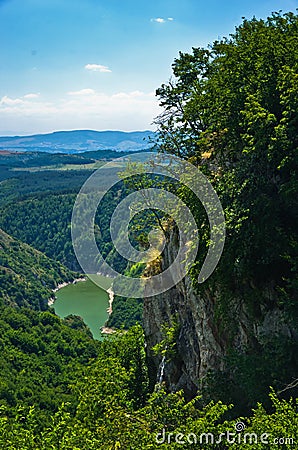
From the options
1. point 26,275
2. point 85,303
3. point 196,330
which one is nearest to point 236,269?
point 196,330

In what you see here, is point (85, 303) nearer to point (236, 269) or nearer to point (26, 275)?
point (26, 275)

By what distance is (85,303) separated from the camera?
120 metres

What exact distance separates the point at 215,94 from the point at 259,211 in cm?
602

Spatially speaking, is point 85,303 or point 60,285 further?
point 60,285

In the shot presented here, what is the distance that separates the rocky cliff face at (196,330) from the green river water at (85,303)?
77.2 metres

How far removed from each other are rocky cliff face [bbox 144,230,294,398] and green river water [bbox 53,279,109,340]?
77209 mm

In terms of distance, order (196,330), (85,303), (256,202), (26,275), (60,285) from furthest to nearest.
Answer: (60,285) → (26,275) → (85,303) → (196,330) → (256,202)

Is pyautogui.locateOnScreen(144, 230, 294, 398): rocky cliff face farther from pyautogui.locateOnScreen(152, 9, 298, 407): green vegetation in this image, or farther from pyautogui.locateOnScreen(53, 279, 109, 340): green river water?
pyautogui.locateOnScreen(53, 279, 109, 340): green river water

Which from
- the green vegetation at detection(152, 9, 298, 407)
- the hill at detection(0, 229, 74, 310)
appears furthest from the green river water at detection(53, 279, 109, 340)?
the green vegetation at detection(152, 9, 298, 407)

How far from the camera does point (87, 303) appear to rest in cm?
12000

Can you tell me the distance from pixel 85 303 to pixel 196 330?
104922 millimetres

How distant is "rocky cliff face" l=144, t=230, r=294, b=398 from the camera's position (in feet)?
46.3

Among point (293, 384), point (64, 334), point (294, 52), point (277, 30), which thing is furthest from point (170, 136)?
point (64, 334)

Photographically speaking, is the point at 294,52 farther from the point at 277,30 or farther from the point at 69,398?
the point at 69,398
